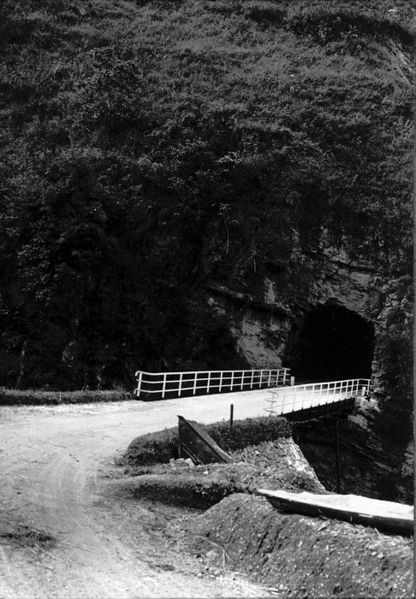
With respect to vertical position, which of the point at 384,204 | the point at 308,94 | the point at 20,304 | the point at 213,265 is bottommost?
the point at 20,304

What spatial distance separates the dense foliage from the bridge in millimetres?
1008

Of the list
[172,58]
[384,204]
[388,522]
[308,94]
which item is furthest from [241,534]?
[172,58]

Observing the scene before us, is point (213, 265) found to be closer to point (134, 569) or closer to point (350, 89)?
point (350, 89)

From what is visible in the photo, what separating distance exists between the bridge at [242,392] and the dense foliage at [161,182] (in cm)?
101

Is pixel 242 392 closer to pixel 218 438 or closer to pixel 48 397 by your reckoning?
pixel 218 438

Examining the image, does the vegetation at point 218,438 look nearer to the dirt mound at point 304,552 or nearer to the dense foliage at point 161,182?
the dirt mound at point 304,552

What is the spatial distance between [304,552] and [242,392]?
15382mm

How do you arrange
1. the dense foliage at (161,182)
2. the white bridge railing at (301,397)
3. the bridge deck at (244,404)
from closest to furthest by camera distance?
the bridge deck at (244,404)
the white bridge railing at (301,397)
the dense foliage at (161,182)

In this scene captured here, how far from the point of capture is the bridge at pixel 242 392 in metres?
17.4

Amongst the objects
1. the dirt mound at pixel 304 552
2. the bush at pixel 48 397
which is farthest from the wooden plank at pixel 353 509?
the bush at pixel 48 397

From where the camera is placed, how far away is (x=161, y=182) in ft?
Result: 80.0

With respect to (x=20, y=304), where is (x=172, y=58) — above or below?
above

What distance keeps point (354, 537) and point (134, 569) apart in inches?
83.0

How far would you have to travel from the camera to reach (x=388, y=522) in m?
5.37
